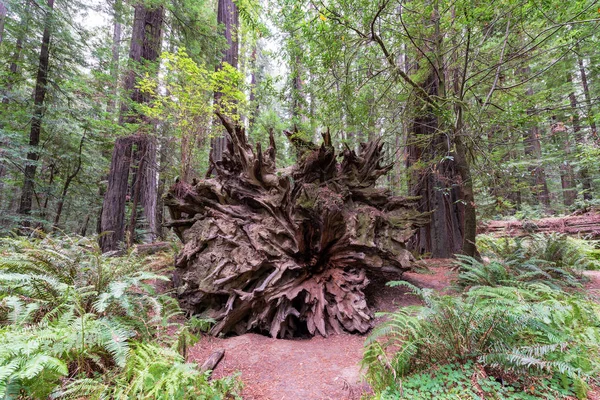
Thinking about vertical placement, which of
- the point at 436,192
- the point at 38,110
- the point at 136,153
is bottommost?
the point at 436,192

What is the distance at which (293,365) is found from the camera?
2.85 metres

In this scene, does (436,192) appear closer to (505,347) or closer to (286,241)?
(286,241)

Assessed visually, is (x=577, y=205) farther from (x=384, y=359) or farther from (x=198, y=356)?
(x=198, y=356)

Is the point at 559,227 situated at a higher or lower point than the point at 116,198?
lower

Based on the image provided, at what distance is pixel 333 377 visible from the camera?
2539mm

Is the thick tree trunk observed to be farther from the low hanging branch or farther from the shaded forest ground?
the shaded forest ground

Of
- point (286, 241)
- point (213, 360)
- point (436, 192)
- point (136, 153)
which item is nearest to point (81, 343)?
point (213, 360)

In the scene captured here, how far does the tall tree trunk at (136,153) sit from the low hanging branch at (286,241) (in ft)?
8.18

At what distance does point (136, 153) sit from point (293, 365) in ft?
24.5

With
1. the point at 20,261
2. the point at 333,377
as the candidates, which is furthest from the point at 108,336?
the point at 333,377

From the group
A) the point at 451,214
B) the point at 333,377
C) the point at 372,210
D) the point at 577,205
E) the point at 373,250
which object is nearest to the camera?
the point at 333,377

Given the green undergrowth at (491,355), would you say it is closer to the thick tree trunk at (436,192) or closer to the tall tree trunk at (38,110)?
the thick tree trunk at (436,192)

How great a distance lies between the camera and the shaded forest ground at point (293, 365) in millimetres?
2316

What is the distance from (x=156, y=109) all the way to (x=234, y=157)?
2.36 m
